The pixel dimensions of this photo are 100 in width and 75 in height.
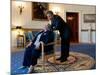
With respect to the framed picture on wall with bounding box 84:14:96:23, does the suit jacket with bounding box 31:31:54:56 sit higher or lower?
lower

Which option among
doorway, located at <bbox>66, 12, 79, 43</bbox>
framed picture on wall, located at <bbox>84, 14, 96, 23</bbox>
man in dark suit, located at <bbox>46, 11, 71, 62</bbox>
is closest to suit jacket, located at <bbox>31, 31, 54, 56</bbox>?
man in dark suit, located at <bbox>46, 11, 71, 62</bbox>

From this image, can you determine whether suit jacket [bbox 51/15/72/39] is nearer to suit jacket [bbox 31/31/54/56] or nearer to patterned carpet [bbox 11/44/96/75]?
suit jacket [bbox 31/31/54/56]

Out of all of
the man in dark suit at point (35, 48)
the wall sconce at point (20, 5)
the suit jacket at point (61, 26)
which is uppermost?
the wall sconce at point (20, 5)

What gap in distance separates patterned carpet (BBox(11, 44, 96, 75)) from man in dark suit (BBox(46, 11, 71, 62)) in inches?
3.7

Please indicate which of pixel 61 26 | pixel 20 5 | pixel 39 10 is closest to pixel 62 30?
pixel 61 26

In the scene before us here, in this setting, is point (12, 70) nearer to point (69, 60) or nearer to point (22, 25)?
point (22, 25)

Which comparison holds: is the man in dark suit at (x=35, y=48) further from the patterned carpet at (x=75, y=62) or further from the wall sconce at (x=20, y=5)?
the wall sconce at (x=20, y=5)

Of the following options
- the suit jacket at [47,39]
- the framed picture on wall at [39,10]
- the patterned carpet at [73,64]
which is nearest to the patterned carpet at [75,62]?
the patterned carpet at [73,64]

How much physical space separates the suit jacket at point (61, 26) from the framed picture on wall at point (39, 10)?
0.61ft

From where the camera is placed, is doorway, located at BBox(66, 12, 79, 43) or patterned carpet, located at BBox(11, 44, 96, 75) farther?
doorway, located at BBox(66, 12, 79, 43)

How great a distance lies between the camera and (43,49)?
330 cm

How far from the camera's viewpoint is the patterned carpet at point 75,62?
3180 mm

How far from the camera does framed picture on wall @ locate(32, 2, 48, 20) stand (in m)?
3.27

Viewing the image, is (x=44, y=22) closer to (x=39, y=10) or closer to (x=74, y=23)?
(x=39, y=10)
